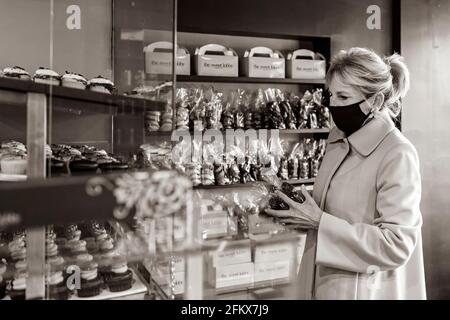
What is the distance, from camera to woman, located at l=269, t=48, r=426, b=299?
4.21 ft

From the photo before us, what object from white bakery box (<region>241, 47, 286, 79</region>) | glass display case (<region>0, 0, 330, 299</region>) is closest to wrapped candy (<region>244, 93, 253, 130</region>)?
glass display case (<region>0, 0, 330, 299</region>)

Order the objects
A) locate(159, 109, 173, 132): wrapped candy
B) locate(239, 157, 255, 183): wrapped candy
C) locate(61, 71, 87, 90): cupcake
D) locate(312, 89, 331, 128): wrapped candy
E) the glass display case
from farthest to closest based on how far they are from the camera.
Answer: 1. locate(312, 89, 331, 128): wrapped candy
2. locate(239, 157, 255, 183): wrapped candy
3. locate(61, 71, 87, 90): cupcake
4. locate(159, 109, 173, 132): wrapped candy
5. the glass display case

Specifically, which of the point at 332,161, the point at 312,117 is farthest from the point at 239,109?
the point at 332,161

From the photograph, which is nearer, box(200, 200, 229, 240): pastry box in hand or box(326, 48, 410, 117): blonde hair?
box(200, 200, 229, 240): pastry box in hand

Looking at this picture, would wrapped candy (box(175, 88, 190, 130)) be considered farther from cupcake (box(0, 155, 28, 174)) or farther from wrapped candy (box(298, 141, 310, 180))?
cupcake (box(0, 155, 28, 174))

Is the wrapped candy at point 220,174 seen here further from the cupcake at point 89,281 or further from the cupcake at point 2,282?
the cupcake at point 2,282

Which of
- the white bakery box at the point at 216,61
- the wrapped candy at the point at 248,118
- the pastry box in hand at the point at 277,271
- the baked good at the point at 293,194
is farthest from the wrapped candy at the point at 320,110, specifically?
the baked good at the point at 293,194

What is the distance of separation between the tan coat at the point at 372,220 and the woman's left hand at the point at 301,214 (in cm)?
3

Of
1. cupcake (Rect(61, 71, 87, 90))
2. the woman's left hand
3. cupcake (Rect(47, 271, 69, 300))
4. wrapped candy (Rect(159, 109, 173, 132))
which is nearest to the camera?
cupcake (Rect(47, 271, 69, 300))

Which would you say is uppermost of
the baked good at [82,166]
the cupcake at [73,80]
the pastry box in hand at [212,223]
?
the cupcake at [73,80]

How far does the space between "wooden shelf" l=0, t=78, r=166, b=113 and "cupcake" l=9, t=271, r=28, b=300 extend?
1.56 ft

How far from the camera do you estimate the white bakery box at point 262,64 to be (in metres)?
2.84
